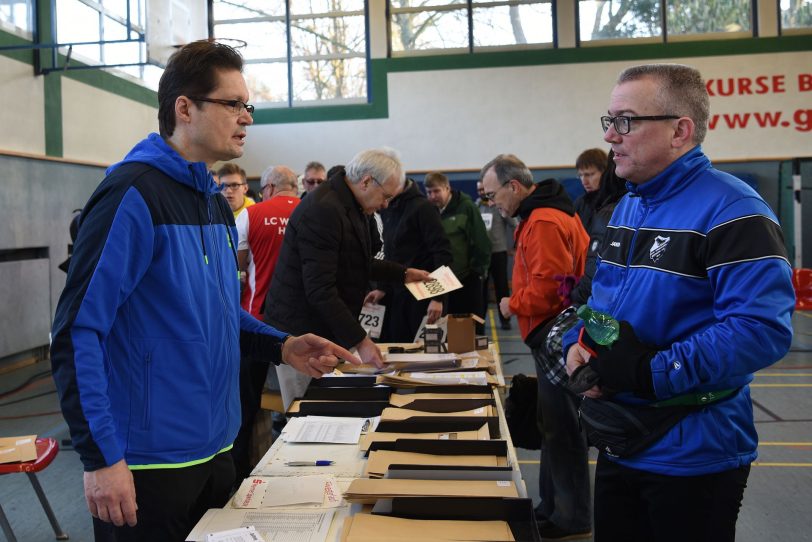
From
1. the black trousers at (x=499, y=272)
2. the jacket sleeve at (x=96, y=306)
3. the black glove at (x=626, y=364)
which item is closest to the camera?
the jacket sleeve at (x=96, y=306)

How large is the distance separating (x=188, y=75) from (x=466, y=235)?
4.94 meters

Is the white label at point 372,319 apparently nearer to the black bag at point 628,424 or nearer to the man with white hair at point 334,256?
the man with white hair at point 334,256

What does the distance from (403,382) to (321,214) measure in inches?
31.3

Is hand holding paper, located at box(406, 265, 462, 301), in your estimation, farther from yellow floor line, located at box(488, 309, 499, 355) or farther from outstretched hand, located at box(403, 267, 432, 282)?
yellow floor line, located at box(488, 309, 499, 355)

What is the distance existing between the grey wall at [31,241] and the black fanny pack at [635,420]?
21.9ft

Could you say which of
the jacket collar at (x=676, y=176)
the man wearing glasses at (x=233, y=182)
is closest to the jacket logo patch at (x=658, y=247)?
the jacket collar at (x=676, y=176)

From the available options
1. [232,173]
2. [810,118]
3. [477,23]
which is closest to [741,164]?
[810,118]

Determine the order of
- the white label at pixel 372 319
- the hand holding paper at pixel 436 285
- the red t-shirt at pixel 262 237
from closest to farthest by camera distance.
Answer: the hand holding paper at pixel 436 285, the red t-shirt at pixel 262 237, the white label at pixel 372 319

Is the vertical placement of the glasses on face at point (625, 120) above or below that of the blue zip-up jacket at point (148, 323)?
above

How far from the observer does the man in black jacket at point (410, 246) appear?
503 centimetres

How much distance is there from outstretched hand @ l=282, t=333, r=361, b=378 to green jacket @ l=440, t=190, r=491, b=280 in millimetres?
4331

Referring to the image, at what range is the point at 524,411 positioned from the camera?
134 inches

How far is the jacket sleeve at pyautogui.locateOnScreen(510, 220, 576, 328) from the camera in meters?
3.00

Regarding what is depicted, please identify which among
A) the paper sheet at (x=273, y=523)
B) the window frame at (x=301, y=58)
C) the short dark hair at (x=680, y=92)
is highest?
the window frame at (x=301, y=58)
